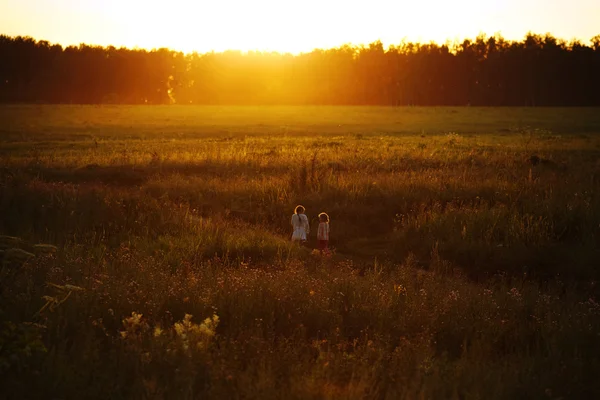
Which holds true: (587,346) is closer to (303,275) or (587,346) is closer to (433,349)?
(433,349)

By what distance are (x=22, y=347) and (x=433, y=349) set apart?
3839 millimetres

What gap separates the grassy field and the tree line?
95.5 metres

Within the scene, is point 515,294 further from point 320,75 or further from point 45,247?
point 320,75

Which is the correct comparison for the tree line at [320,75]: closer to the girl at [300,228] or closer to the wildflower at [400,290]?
the girl at [300,228]

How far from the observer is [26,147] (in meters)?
33.1

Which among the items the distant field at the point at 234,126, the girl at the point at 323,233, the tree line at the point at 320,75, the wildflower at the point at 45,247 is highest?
the tree line at the point at 320,75

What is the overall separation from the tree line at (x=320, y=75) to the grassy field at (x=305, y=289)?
313ft

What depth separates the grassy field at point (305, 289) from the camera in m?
4.83

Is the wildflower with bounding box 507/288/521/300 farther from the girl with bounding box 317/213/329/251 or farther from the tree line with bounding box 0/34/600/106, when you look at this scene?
the tree line with bounding box 0/34/600/106

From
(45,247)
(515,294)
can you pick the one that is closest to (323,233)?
(515,294)

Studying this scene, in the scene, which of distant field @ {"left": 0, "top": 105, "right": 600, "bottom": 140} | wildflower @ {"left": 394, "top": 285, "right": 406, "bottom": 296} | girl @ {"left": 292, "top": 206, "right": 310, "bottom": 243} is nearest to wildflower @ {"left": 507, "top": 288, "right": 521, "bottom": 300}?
wildflower @ {"left": 394, "top": 285, "right": 406, "bottom": 296}

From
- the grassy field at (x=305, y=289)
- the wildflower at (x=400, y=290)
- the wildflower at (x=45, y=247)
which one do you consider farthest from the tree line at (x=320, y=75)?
the wildflower at (x=400, y=290)

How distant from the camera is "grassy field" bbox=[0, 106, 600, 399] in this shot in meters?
4.83

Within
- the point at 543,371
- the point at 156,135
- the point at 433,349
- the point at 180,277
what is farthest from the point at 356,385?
the point at 156,135
